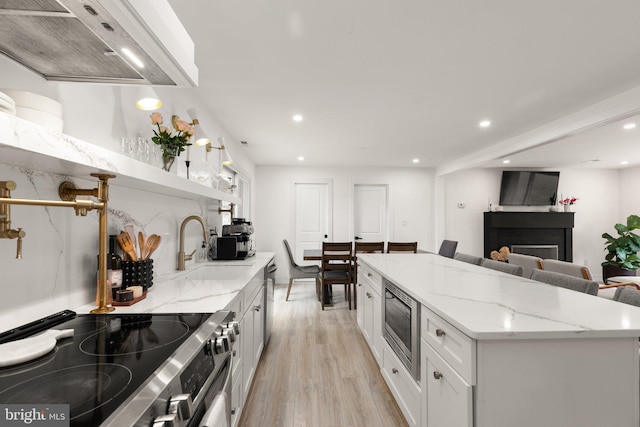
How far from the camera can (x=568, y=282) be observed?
6.23ft

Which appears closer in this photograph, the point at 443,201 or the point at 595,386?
the point at 595,386

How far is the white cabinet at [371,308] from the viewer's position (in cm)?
237

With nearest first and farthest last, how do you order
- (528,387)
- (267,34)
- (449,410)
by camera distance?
(528,387), (449,410), (267,34)

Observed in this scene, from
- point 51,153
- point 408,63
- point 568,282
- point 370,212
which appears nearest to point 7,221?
point 51,153

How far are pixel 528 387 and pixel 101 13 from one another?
1686mm

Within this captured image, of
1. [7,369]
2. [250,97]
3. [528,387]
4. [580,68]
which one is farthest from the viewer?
[250,97]

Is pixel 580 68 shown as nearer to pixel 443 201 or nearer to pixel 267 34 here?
pixel 267 34

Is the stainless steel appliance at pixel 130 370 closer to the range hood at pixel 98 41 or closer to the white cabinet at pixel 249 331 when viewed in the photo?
the white cabinet at pixel 249 331

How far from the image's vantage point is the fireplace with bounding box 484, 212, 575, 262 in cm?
619

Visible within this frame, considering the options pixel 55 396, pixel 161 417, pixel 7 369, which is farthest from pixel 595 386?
pixel 7 369

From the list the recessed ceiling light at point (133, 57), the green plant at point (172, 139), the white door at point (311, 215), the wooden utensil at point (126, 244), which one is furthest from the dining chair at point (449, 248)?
the recessed ceiling light at point (133, 57)

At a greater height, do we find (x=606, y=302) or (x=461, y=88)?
(x=461, y=88)

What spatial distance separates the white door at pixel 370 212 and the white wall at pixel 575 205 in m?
1.39

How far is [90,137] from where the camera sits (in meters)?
1.33
